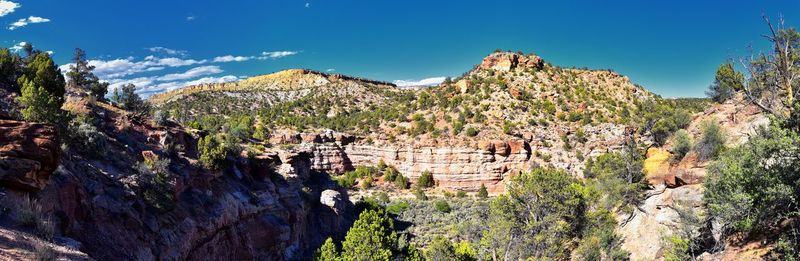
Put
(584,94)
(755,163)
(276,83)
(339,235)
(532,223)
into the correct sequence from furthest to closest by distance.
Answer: (276,83) < (584,94) < (339,235) < (532,223) < (755,163)

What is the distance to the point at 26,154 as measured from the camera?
10336mm

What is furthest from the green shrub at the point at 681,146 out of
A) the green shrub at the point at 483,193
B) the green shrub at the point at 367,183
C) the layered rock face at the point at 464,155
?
the green shrub at the point at 367,183

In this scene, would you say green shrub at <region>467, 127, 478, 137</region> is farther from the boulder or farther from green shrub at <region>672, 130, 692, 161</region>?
green shrub at <region>672, 130, 692, 161</region>

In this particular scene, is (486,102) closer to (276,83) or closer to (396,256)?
(396,256)

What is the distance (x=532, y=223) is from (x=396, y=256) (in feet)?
22.9

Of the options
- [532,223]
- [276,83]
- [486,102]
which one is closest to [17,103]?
[532,223]

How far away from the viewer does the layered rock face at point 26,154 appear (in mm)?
10094

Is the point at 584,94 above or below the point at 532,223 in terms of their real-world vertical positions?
above

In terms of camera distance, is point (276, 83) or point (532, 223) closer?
point (532, 223)

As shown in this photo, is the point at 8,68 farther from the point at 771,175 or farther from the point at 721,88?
the point at 721,88

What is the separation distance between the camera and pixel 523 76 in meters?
62.9

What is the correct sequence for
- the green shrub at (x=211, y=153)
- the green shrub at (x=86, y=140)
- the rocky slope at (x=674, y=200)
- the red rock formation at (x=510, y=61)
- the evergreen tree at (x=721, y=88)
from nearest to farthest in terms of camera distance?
1. the green shrub at (x=86, y=140)
2. the rocky slope at (x=674, y=200)
3. the green shrub at (x=211, y=153)
4. the evergreen tree at (x=721, y=88)
5. the red rock formation at (x=510, y=61)

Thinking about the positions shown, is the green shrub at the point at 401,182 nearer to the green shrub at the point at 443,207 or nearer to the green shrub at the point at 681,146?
the green shrub at the point at 443,207

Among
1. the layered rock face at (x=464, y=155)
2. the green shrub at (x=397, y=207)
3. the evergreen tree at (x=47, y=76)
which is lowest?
the green shrub at (x=397, y=207)
